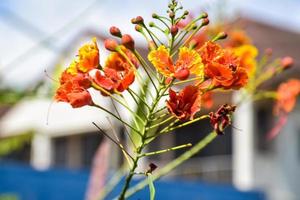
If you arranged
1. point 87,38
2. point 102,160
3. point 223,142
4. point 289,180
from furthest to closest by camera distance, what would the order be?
point 87,38 → point 223,142 → point 289,180 → point 102,160

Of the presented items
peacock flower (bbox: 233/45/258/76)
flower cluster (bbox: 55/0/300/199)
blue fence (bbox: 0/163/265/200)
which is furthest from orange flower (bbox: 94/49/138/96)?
blue fence (bbox: 0/163/265/200)

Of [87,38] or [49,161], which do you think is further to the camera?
[49,161]

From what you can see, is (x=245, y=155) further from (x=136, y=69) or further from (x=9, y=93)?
(x=136, y=69)

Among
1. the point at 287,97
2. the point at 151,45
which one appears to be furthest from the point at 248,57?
the point at 151,45

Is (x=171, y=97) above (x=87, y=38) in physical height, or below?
below

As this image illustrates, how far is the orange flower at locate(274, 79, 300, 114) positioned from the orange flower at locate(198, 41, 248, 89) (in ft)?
2.01

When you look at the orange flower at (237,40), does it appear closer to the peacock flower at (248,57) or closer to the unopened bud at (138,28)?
the peacock flower at (248,57)

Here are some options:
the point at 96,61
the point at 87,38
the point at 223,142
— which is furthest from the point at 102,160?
the point at 87,38

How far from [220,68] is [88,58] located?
0.62ft

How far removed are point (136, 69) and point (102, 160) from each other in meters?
0.77

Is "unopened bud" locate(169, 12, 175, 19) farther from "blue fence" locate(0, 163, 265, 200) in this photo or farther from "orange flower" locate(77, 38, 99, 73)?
"blue fence" locate(0, 163, 265, 200)

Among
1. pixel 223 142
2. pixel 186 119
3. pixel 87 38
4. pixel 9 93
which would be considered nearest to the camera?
pixel 186 119

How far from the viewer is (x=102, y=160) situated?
1770mm

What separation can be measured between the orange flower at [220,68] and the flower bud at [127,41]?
99mm
